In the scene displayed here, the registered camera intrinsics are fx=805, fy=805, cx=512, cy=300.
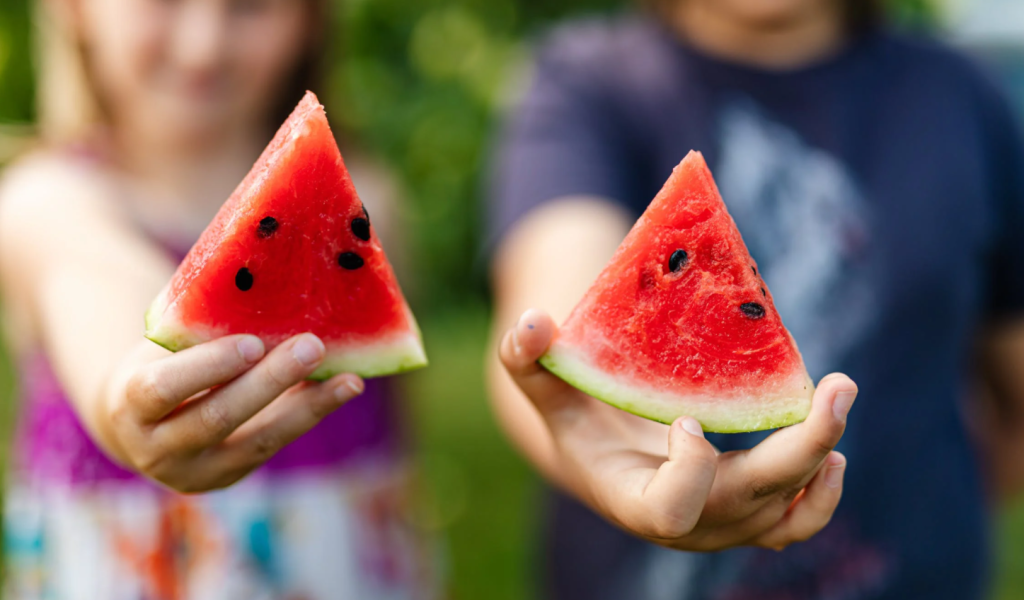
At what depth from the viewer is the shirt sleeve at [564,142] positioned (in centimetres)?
283

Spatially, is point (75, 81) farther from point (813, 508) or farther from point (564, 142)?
point (813, 508)

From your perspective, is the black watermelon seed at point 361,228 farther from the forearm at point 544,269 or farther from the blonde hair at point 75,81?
the blonde hair at point 75,81

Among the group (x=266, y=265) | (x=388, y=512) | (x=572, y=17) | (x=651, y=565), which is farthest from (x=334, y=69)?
(x=572, y=17)

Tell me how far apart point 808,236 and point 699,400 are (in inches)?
52.8

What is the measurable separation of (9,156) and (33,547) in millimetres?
1787

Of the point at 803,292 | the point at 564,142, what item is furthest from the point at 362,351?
the point at 803,292

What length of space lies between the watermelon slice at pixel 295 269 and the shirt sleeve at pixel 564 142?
1119 millimetres

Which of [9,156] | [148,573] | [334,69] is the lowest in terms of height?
[148,573]

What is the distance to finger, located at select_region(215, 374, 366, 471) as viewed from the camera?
63.6 inches

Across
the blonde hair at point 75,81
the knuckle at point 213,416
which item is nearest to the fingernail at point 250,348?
the knuckle at point 213,416

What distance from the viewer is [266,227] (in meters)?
1.72

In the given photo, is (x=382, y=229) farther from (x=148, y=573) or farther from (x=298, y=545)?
(x=148, y=573)

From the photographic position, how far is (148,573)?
274 cm

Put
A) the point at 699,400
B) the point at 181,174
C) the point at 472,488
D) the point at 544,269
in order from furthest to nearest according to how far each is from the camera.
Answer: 1. the point at 472,488
2. the point at 181,174
3. the point at 544,269
4. the point at 699,400
